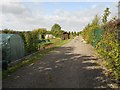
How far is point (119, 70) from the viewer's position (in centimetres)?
838

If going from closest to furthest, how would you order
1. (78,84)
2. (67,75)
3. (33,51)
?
(78,84) → (67,75) → (33,51)

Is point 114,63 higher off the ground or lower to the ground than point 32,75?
higher

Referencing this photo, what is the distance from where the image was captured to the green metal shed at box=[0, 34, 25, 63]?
13.3 metres

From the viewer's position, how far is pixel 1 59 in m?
12.5

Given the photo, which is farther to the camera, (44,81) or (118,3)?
(118,3)

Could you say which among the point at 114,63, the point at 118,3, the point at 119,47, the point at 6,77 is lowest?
the point at 6,77

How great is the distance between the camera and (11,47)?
1429 cm

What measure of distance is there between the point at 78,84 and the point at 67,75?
1.70 metres

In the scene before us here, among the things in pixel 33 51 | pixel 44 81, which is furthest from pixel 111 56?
pixel 33 51

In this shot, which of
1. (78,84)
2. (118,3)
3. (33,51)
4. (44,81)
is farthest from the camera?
(33,51)

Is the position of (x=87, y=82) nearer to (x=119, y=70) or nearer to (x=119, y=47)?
(x=119, y=70)

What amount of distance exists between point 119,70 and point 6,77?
16.8 ft

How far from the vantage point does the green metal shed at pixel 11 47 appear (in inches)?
523

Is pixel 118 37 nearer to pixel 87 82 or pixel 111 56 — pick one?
pixel 111 56
